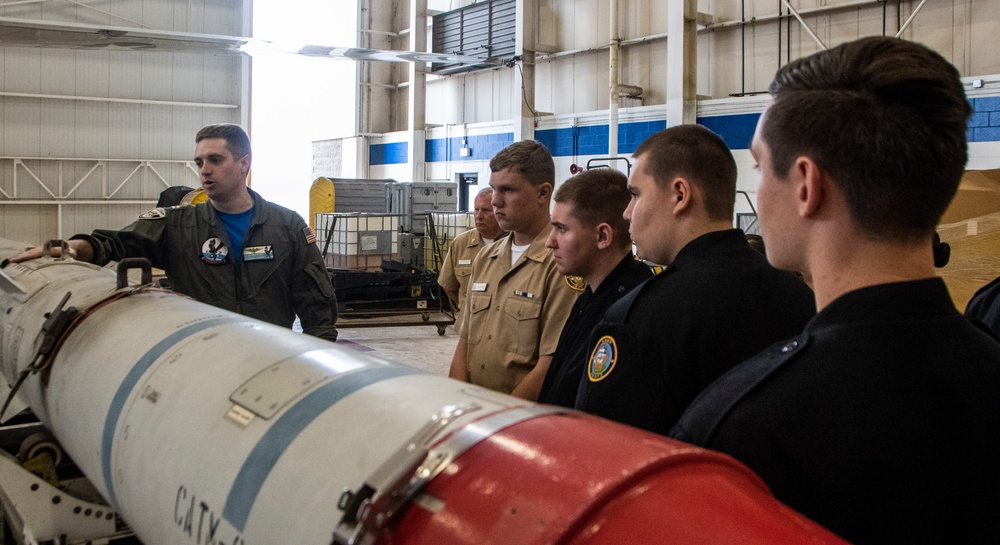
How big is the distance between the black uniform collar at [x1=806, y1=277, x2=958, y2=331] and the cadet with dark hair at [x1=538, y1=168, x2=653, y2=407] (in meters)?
1.19

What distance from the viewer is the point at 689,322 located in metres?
1.35

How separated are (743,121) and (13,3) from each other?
10825 mm

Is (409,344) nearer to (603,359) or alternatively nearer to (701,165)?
(701,165)

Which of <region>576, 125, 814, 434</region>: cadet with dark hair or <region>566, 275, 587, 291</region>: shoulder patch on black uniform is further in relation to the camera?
<region>566, 275, 587, 291</region>: shoulder patch on black uniform

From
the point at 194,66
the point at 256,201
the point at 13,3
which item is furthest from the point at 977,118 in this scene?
the point at 13,3

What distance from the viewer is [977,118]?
7.83m

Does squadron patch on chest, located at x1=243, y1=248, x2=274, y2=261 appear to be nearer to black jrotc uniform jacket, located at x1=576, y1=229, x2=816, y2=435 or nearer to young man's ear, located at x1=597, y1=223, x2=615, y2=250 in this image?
young man's ear, located at x1=597, y1=223, x2=615, y2=250

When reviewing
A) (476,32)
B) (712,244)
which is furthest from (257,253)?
(476,32)

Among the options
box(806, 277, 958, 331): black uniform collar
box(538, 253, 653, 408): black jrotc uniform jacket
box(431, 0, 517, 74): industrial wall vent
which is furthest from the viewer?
box(431, 0, 517, 74): industrial wall vent

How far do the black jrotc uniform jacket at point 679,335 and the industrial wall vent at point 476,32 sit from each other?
12.1 metres

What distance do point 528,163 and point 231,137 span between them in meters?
1.16

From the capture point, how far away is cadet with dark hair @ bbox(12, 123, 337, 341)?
305cm

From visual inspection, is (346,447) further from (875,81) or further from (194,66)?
(194,66)

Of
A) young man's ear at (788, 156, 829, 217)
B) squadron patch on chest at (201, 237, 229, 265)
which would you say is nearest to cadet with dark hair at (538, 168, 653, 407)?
young man's ear at (788, 156, 829, 217)
